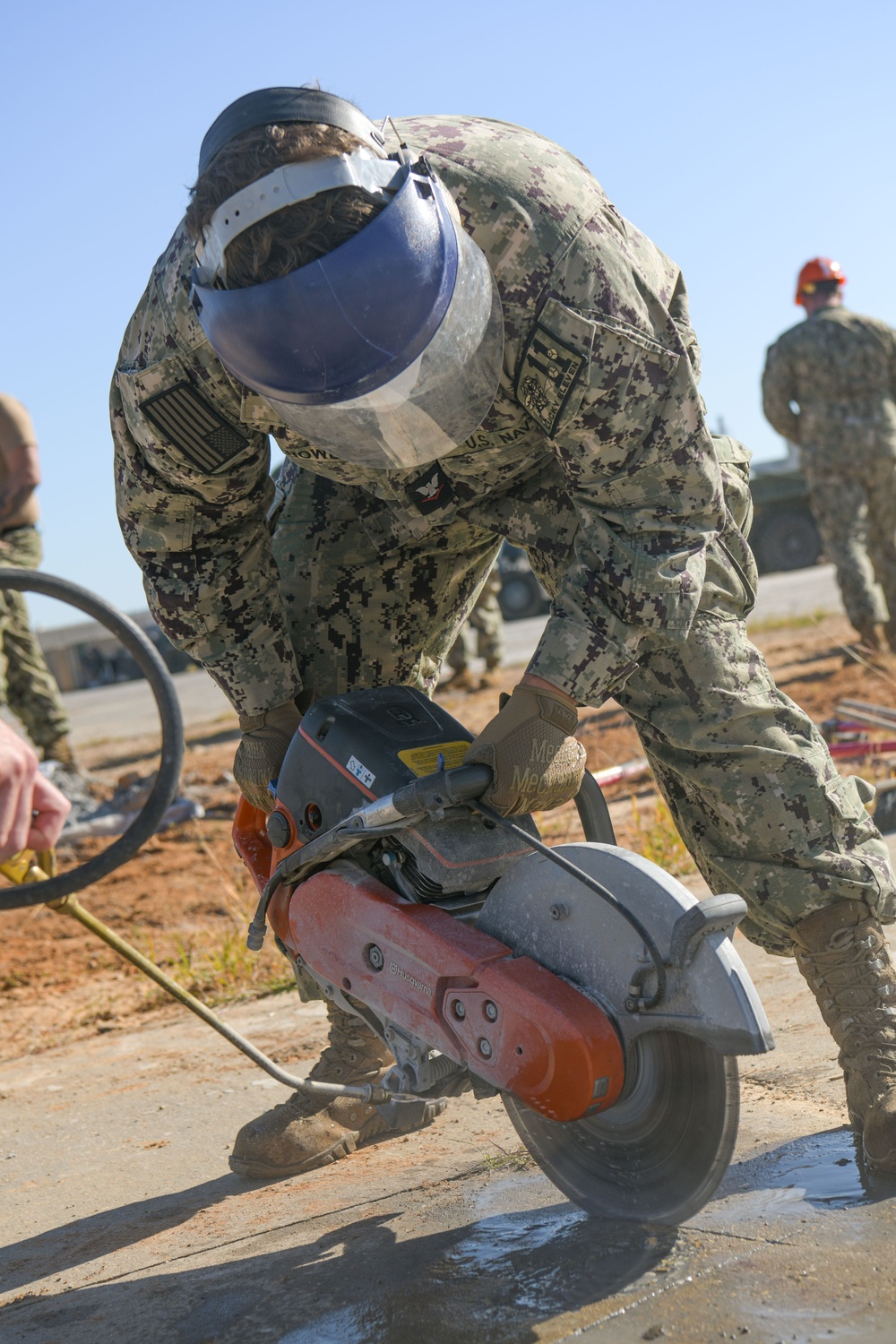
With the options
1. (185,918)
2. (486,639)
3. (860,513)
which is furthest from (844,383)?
(185,918)

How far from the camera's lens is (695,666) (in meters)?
2.12

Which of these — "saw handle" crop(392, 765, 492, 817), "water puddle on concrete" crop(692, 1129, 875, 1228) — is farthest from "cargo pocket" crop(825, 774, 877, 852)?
"saw handle" crop(392, 765, 492, 817)

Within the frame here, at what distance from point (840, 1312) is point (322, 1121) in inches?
47.4

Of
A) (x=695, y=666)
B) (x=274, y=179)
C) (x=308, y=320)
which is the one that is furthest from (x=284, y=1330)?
(x=274, y=179)

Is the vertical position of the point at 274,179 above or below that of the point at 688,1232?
above

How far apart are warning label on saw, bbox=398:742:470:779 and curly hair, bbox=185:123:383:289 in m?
0.77

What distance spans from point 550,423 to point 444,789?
0.57 meters

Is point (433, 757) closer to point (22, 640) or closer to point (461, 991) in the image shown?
point (461, 991)

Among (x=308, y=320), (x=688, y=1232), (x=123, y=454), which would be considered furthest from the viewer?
(x=123, y=454)

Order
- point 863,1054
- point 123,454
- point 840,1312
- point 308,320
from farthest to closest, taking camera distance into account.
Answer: point 123,454
point 863,1054
point 308,320
point 840,1312

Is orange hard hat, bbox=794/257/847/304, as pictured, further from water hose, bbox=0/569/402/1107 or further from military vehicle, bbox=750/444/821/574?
military vehicle, bbox=750/444/821/574

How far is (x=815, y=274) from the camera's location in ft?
25.2

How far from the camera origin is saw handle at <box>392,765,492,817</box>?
1881mm

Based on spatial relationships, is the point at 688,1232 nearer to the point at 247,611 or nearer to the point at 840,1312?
the point at 840,1312
